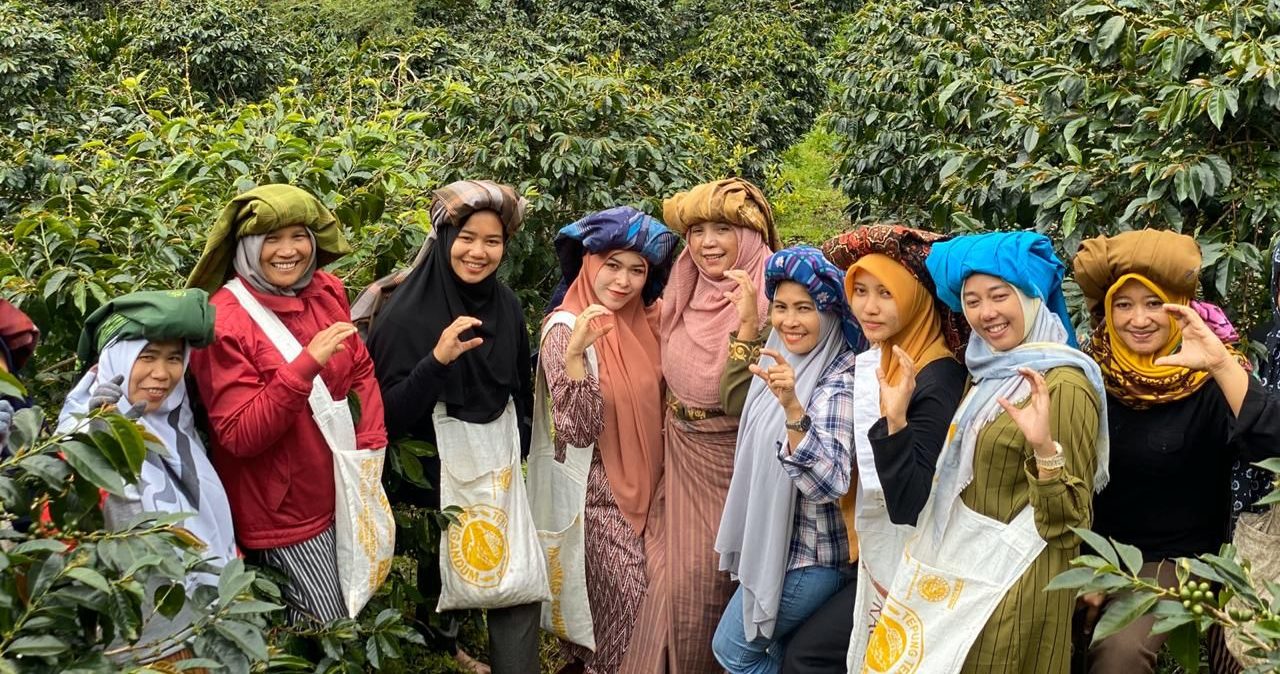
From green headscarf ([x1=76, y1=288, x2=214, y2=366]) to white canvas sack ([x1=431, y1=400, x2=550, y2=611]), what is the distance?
0.92 meters

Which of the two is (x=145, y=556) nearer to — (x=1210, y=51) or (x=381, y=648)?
(x=381, y=648)

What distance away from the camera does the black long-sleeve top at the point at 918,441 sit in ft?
9.07

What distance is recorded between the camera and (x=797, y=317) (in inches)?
127

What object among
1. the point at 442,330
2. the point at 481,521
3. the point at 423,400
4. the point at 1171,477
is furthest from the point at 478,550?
the point at 1171,477

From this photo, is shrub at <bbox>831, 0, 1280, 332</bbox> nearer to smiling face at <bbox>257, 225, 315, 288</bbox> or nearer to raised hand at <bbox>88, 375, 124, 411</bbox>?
smiling face at <bbox>257, 225, 315, 288</bbox>

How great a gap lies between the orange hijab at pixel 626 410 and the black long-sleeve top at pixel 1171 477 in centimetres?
130

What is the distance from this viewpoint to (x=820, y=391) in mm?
3172

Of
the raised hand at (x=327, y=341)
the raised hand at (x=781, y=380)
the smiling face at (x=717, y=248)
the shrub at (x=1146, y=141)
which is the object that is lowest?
the raised hand at (x=781, y=380)

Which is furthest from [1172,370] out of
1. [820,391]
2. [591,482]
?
[591,482]

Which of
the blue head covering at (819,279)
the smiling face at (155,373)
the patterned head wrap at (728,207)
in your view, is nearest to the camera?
the smiling face at (155,373)

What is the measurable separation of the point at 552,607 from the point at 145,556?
2.14 meters

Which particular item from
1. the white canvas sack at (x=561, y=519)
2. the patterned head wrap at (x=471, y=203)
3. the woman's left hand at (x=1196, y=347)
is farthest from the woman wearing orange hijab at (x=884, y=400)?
the patterned head wrap at (x=471, y=203)

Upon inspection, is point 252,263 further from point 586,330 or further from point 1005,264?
point 1005,264

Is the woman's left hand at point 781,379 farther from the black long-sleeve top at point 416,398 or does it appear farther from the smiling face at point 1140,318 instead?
the black long-sleeve top at point 416,398
